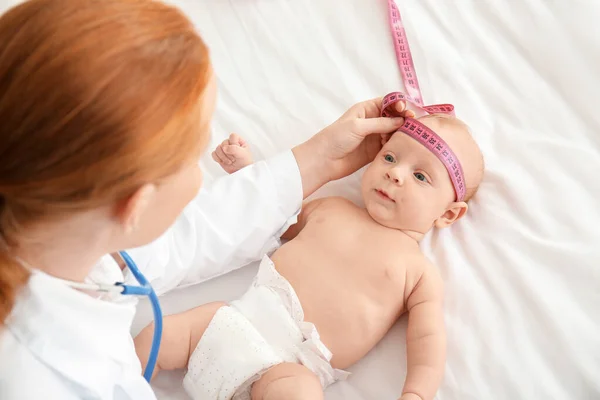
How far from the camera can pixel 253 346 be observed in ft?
3.74

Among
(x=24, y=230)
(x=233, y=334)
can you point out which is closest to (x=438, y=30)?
(x=233, y=334)

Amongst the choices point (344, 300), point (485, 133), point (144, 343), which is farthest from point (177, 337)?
point (485, 133)

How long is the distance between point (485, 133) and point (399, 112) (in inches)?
8.9

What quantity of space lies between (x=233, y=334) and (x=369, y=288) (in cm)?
30

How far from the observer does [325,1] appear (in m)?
1.71

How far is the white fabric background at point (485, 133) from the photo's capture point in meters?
1.16

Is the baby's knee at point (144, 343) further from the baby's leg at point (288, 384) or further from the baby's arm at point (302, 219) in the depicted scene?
the baby's arm at point (302, 219)

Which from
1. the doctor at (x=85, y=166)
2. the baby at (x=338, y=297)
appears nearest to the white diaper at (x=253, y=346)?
the baby at (x=338, y=297)

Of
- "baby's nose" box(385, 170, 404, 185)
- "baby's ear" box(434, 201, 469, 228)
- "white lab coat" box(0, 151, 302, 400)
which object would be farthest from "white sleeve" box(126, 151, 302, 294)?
"baby's ear" box(434, 201, 469, 228)

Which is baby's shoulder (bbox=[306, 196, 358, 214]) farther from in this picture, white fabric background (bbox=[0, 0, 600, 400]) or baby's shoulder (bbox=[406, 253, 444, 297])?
baby's shoulder (bbox=[406, 253, 444, 297])

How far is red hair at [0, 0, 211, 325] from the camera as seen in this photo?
0.59m

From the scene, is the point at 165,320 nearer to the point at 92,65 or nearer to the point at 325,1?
the point at 92,65

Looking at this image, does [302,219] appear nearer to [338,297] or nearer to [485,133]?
[338,297]

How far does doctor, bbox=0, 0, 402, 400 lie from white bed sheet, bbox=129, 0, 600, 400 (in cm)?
45
